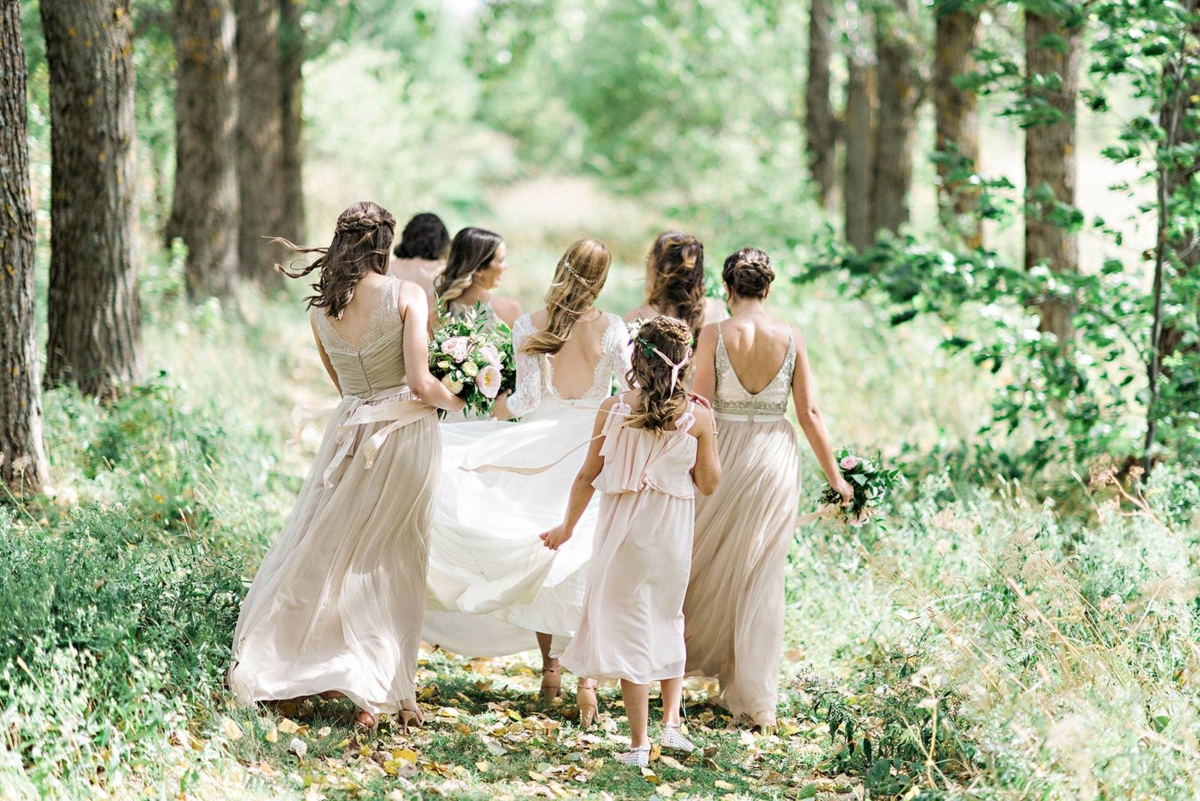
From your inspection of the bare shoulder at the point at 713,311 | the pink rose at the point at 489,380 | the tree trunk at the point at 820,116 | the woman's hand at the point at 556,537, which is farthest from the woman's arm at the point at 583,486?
the tree trunk at the point at 820,116

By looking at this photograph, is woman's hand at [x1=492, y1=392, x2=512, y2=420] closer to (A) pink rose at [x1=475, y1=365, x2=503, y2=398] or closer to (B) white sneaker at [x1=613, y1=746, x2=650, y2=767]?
(A) pink rose at [x1=475, y1=365, x2=503, y2=398]

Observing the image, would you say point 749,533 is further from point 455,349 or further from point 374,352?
point 374,352

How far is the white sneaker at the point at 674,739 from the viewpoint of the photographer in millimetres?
5391

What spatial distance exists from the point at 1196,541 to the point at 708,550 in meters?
2.63

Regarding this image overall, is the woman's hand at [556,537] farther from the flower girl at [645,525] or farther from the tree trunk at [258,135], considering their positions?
the tree trunk at [258,135]

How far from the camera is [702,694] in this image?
6.56 m

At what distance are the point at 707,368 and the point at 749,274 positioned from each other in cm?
51

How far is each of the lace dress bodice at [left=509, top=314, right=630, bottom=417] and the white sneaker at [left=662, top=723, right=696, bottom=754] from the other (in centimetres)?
176

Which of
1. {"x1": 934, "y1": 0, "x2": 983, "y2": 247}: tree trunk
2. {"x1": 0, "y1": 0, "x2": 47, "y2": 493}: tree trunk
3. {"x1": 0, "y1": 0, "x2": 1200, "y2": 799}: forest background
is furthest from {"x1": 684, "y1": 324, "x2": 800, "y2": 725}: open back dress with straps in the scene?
{"x1": 934, "y1": 0, "x2": 983, "y2": 247}: tree trunk

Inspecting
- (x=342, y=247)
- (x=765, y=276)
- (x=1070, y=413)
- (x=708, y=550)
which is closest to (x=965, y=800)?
(x=708, y=550)

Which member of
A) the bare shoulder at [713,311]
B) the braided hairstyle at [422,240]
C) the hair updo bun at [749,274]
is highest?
the braided hairstyle at [422,240]

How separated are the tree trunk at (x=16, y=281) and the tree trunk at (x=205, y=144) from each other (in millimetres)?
5949

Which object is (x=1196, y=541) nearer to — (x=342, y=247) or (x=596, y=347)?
(x=596, y=347)

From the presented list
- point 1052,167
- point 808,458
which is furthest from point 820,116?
point 808,458
